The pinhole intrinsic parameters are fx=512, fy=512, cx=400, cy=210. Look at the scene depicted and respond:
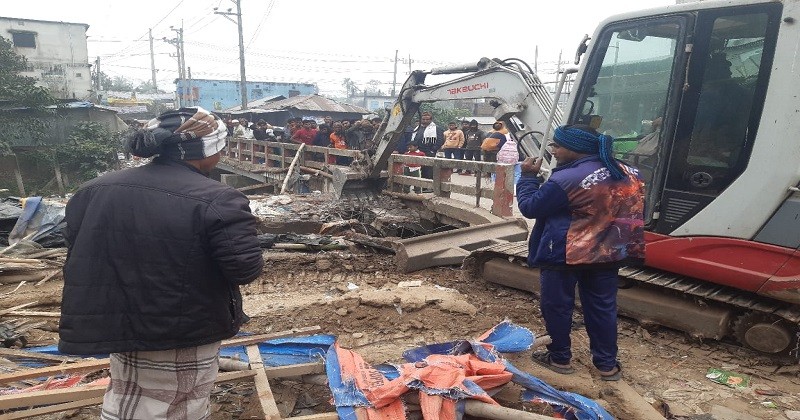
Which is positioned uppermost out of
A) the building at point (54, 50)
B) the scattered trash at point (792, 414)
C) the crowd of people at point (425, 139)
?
the building at point (54, 50)

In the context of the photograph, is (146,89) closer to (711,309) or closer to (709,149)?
(709,149)

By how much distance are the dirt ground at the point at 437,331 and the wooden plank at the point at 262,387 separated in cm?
21

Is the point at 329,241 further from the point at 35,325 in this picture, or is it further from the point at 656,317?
the point at 656,317

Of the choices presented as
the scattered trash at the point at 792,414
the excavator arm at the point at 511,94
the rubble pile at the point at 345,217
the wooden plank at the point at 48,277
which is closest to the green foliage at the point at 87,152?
the rubble pile at the point at 345,217

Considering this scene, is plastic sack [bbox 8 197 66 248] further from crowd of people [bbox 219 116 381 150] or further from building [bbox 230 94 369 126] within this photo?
building [bbox 230 94 369 126]

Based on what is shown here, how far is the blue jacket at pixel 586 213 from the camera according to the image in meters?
3.08

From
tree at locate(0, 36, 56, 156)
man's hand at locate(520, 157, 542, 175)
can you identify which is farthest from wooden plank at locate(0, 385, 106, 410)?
tree at locate(0, 36, 56, 156)

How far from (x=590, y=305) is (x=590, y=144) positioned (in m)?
1.03

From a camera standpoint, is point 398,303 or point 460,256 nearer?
point 398,303

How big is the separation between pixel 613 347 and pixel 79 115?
22.4 metres

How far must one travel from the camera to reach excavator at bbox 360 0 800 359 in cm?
333

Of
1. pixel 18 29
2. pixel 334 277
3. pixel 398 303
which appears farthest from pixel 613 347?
pixel 18 29

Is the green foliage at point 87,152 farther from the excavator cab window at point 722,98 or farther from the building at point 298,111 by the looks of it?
the excavator cab window at point 722,98

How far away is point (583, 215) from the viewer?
3125mm
